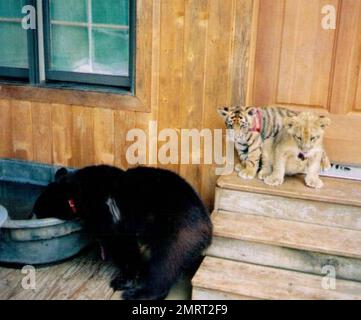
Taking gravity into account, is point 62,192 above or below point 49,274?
above

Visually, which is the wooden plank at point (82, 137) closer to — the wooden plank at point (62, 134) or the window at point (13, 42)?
the wooden plank at point (62, 134)

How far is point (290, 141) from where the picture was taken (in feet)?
10.2

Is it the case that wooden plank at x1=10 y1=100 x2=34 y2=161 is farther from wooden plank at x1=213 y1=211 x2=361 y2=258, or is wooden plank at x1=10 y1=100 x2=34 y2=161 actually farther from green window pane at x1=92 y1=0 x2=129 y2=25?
wooden plank at x1=213 y1=211 x2=361 y2=258

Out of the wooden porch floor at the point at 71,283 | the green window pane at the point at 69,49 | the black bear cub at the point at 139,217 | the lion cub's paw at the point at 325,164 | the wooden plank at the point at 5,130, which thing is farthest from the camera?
the wooden plank at the point at 5,130

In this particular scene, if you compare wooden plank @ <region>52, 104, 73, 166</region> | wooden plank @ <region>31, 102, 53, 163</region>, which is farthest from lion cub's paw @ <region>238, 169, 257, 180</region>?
wooden plank @ <region>31, 102, 53, 163</region>

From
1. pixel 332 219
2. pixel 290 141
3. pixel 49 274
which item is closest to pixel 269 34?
pixel 290 141

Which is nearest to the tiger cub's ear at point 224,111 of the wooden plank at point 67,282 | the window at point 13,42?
the wooden plank at point 67,282

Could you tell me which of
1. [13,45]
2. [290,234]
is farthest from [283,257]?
[13,45]

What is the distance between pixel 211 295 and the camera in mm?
2752

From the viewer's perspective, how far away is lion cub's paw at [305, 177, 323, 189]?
10.2 ft

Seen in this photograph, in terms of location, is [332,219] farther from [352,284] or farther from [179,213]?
[179,213]

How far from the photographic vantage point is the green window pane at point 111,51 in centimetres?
348

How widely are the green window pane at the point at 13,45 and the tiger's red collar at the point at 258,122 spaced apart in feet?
5.47

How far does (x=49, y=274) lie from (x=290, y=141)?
1.62m
